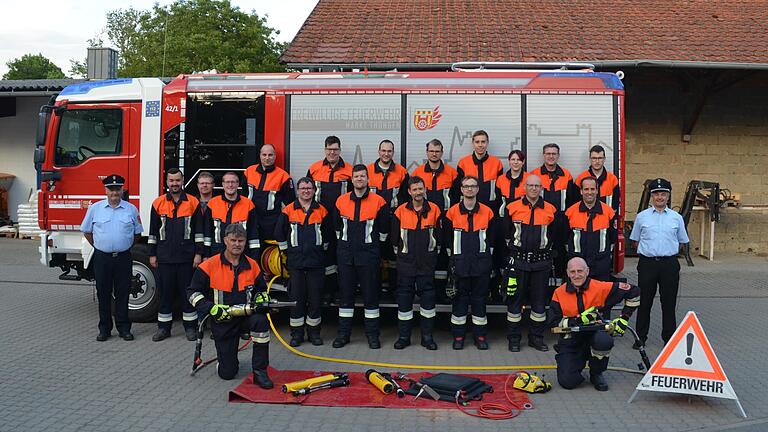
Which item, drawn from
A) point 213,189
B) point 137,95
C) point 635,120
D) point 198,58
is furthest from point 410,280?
point 198,58

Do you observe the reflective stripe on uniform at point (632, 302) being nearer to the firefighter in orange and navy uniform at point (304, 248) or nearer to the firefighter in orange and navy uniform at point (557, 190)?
the firefighter in orange and navy uniform at point (557, 190)

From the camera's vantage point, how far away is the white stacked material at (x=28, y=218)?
16391 millimetres

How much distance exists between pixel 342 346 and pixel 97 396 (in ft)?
8.45

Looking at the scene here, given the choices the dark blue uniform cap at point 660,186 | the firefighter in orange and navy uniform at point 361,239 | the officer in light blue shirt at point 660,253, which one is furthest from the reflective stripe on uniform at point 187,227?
the dark blue uniform cap at point 660,186

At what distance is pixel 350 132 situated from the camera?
25.7ft

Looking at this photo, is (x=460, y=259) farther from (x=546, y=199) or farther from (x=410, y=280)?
(x=546, y=199)

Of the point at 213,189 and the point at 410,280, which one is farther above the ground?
the point at 213,189

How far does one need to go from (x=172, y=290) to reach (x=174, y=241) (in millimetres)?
575

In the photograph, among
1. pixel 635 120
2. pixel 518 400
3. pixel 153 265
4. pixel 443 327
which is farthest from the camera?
pixel 635 120

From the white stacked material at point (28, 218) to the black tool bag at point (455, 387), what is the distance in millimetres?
13612

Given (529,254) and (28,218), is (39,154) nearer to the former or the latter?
(529,254)

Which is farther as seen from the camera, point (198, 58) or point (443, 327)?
point (198, 58)

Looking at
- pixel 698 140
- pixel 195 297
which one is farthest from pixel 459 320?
pixel 698 140

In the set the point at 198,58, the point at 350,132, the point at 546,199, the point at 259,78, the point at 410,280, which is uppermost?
the point at 198,58
